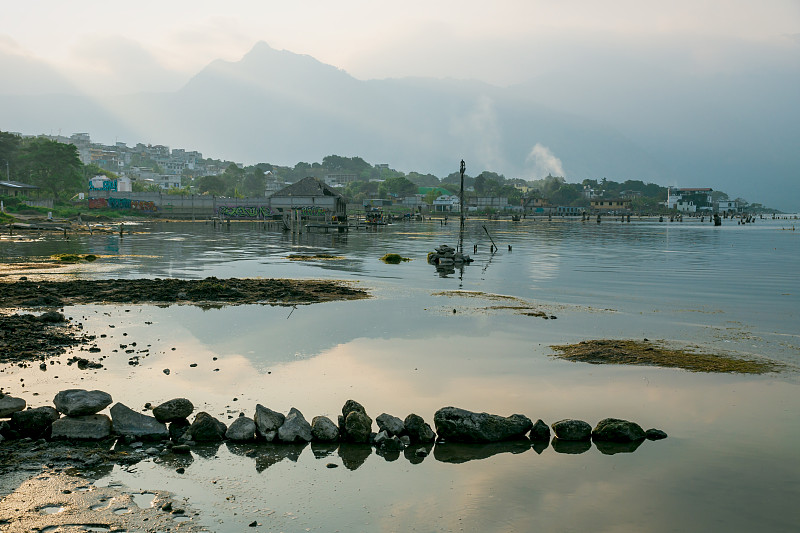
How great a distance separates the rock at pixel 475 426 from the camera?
38.4 ft

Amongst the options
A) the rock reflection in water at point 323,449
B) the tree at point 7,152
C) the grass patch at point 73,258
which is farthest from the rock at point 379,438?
the tree at point 7,152

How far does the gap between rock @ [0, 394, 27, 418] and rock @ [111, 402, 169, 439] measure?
6.03 feet

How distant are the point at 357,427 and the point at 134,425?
3.98 metres

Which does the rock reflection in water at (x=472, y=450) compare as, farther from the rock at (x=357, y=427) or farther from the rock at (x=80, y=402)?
the rock at (x=80, y=402)

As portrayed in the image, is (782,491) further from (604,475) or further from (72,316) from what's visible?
(72,316)

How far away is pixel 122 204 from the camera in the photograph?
14350 cm

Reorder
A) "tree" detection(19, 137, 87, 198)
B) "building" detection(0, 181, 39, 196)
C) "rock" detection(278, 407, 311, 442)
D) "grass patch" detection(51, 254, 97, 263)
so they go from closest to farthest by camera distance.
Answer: "rock" detection(278, 407, 311, 442) < "grass patch" detection(51, 254, 97, 263) < "building" detection(0, 181, 39, 196) < "tree" detection(19, 137, 87, 198)

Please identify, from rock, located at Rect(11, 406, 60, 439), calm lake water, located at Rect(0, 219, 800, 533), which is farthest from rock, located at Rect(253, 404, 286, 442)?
rock, located at Rect(11, 406, 60, 439)

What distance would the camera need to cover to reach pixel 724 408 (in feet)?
44.8

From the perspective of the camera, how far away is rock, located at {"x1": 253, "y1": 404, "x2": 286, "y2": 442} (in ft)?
37.3

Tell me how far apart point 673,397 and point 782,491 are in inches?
182

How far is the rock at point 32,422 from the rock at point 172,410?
175cm

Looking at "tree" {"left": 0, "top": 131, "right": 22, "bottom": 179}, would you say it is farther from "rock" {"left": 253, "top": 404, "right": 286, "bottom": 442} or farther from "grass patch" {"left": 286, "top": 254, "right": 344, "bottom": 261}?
"rock" {"left": 253, "top": 404, "right": 286, "bottom": 442}

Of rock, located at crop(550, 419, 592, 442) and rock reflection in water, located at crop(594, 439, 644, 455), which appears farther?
rock, located at crop(550, 419, 592, 442)
